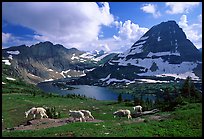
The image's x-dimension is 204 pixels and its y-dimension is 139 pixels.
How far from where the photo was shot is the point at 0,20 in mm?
10930

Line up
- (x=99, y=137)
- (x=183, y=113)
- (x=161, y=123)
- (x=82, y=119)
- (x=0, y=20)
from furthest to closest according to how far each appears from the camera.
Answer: (x=82, y=119) < (x=183, y=113) < (x=161, y=123) < (x=99, y=137) < (x=0, y=20)

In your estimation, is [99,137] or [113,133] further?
[113,133]

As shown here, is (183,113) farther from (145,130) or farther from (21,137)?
(21,137)

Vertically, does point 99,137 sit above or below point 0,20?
below

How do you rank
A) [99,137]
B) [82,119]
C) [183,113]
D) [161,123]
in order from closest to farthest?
1. [99,137]
2. [161,123]
3. [183,113]
4. [82,119]

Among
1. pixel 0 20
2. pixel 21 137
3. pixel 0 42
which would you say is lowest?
pixel 21 137

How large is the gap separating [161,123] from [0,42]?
16.7 m

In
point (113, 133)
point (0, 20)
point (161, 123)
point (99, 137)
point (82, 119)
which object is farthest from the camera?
point (82, 119)

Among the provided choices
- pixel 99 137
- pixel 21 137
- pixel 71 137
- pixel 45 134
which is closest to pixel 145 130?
pixel 99 137

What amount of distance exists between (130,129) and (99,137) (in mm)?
3470

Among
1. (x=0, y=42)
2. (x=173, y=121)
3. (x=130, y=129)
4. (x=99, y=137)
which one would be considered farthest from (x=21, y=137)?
(x=173, y=121)

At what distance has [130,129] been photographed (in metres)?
21.6

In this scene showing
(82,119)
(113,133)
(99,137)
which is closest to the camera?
(99,137)

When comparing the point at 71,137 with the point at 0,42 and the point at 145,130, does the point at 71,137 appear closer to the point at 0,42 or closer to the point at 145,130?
the point at 145,130
